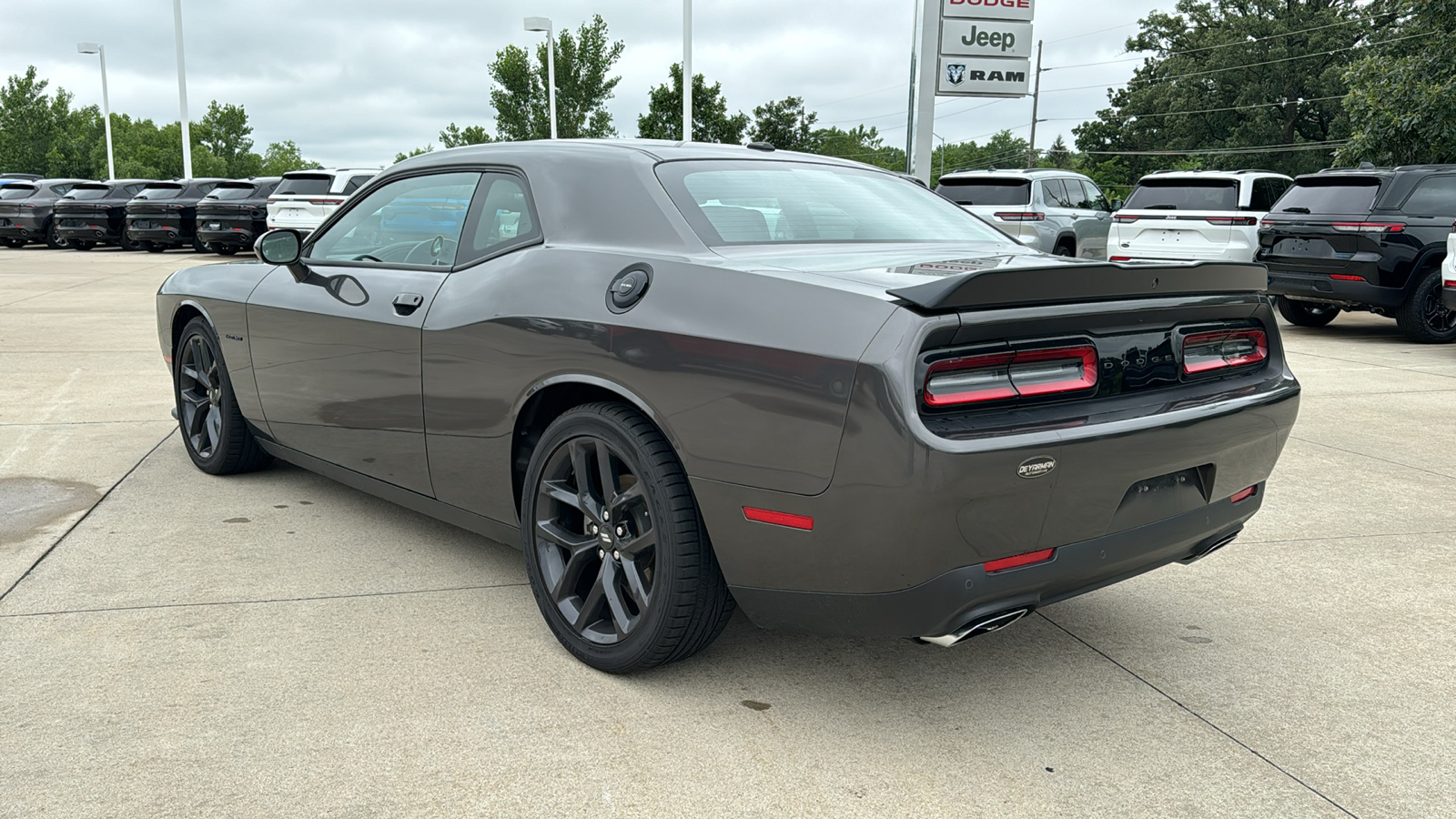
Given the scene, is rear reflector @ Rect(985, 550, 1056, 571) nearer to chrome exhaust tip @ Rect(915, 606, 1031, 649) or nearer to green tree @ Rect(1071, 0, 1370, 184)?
chrome exhaust tip @ Rect(915, 606, 1031, 649)

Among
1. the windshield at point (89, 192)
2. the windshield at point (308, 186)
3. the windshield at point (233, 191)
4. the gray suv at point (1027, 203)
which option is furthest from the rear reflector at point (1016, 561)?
the windshield at point (89, 192)

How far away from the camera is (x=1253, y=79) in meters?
50.4

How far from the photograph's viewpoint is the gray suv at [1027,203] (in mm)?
15070

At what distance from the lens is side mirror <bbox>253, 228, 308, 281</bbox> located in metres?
4.30

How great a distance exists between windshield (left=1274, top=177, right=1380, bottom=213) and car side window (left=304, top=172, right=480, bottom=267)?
10.2 m

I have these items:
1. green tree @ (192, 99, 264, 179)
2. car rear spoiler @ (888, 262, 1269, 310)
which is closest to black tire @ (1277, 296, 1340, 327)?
car rear spoiler @ (888, 262, 1269, 310)

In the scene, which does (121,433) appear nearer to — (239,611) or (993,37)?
(239,611)

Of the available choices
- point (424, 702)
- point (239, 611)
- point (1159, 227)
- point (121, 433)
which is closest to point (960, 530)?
point (424, 702)

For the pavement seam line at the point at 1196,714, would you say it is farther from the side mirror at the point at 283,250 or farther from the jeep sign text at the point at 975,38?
the jeep sign text at the point at 975,38

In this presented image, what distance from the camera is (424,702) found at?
291 cm

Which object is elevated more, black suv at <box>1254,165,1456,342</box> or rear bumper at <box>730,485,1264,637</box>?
black suv at <box>1254,165,1456,342</box>

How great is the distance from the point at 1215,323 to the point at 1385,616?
51.1 inches

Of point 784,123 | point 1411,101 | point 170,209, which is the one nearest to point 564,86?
point 784,123

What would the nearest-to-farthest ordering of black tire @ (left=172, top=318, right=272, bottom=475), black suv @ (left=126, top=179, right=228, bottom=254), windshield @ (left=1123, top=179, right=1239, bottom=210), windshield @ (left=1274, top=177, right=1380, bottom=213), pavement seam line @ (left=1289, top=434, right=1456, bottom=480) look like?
black tire @ (left=172, top=318, right=272, bottom=475) < pavement seam line @ (left=1289, top=434, right=1456, bottom=480) < windshield @ (left=1274, top=177, right=1380, bottom=213) < windshield @ (left=1123, top=179, right=1239, bottom=210) < black suv @ (left=126, top=179, right=228, bottom=254)
